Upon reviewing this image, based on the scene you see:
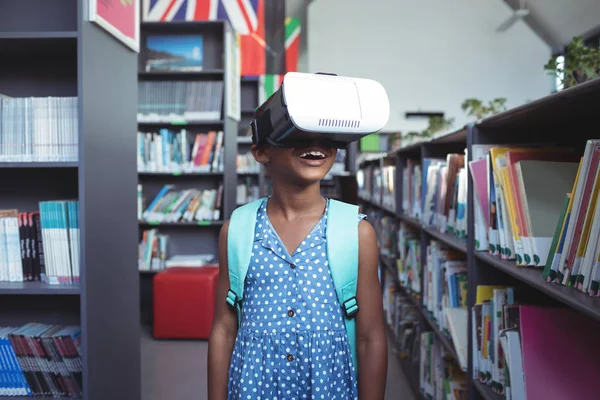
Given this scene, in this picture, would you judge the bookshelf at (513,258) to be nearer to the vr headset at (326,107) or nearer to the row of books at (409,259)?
the row of books at (409,259)

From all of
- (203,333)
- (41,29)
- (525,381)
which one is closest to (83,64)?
(41,29)

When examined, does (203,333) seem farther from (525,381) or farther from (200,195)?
(525,381)

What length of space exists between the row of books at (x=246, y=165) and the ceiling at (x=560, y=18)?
6.51 m

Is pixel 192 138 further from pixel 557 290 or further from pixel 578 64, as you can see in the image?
pixel 557 290

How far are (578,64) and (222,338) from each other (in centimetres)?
172

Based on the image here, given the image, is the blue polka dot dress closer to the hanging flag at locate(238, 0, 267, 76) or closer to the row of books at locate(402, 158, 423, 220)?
the row of books at locate(402, 158, 423, 220)

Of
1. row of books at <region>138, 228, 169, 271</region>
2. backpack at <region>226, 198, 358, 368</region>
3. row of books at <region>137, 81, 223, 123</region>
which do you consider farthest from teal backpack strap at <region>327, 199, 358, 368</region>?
row of books at <region>138, 228, 169, 271</region>

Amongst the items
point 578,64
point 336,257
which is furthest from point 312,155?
point 578,64

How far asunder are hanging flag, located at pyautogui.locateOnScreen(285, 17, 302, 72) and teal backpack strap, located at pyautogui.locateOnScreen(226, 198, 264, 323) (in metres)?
10.0

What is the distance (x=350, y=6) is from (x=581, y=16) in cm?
469

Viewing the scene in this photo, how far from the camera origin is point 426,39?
39.4 ft

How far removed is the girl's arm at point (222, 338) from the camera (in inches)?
54.6

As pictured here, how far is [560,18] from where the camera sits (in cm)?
1078

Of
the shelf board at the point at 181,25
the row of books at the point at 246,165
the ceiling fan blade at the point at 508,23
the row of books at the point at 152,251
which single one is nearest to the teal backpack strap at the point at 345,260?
the row of books at the point at 152,251
